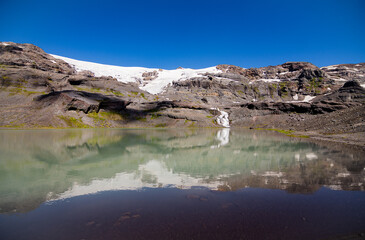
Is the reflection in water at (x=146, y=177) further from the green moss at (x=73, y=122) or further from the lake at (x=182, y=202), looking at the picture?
the green moss at (x=73, y=122)

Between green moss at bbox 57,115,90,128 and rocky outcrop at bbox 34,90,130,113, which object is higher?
rocky outcrop at bbox 34,90,130,113

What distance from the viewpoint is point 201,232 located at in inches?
343

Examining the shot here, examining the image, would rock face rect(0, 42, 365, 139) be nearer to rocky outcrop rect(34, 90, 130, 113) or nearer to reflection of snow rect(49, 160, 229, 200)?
rocky outcrop rect(34, 90, 130, 113)


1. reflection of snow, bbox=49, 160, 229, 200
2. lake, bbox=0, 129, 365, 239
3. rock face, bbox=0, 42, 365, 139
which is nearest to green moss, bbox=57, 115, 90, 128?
rock face, bbox=0, 42, 365, 139

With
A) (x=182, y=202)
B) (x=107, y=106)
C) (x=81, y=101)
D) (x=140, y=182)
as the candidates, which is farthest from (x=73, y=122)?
(x=182, y=202)

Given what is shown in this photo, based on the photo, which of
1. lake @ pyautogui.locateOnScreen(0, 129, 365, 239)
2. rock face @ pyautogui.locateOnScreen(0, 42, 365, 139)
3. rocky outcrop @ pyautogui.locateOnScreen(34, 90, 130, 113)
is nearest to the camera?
lake @ pyautogui.locateOnScreen(0, 129, 365, 239)

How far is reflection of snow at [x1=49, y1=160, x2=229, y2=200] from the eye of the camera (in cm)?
1481

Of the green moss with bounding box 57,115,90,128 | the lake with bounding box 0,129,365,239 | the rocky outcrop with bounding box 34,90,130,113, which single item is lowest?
the green moss with bounding box 57,115,90,128

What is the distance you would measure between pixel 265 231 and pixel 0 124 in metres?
121

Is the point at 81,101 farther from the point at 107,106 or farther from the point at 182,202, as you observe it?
the point at 182,202

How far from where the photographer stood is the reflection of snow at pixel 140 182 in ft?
48.6

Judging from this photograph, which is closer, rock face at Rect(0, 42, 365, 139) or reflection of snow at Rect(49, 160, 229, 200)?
reflection of snow at Rect(49, 160, 229, 200)

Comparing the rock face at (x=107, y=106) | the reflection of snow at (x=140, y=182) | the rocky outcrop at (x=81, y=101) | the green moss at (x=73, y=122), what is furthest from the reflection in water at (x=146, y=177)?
the rocky outcrop at (x=81, y=101)

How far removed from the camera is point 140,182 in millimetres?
16672
